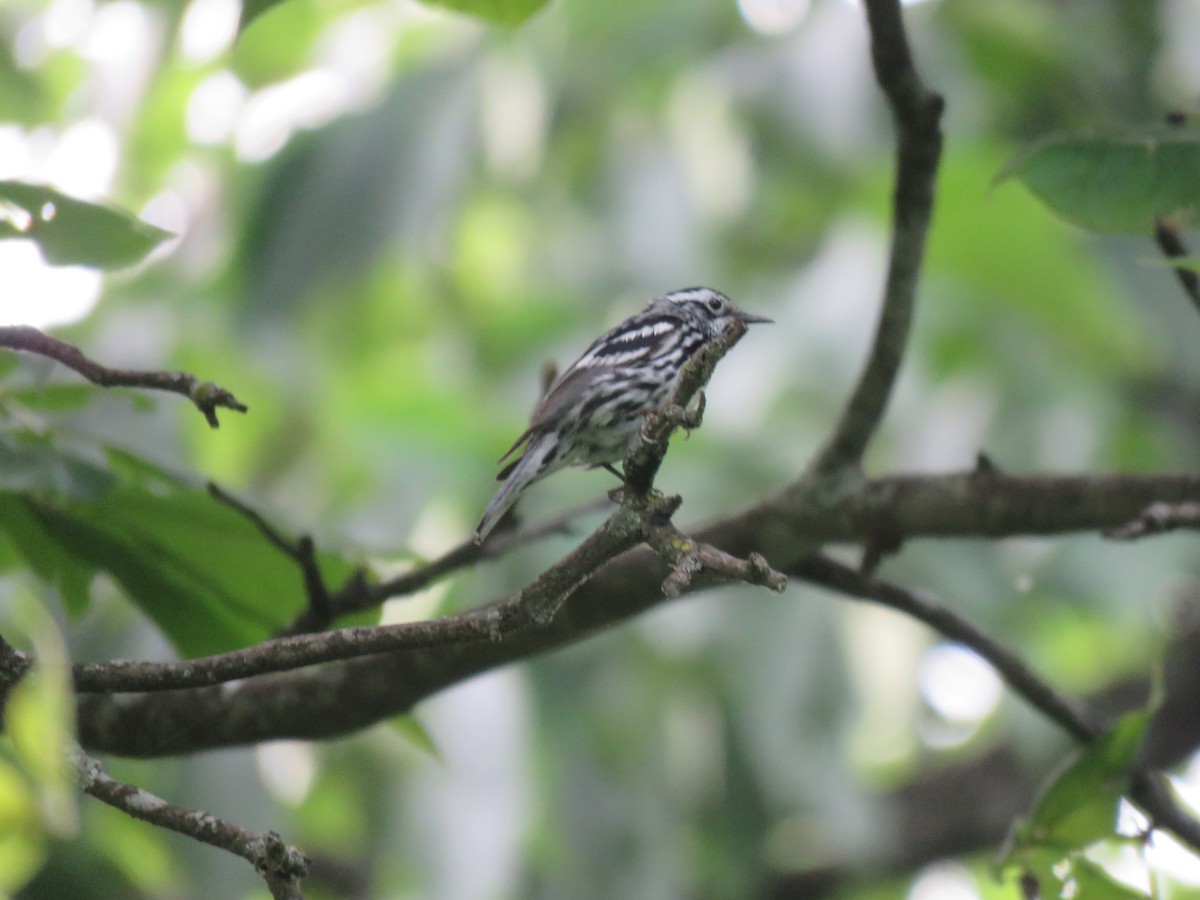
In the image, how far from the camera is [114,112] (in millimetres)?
6918

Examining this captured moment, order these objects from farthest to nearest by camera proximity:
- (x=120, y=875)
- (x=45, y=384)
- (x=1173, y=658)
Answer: (x=1173, y=658) < (x=120, y=875) < (x=45, y=384)

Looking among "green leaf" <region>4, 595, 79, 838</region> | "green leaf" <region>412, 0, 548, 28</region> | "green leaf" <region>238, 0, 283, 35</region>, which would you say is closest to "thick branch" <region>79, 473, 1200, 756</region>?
"green leaf" <region>412, 0, 548, 28</region>

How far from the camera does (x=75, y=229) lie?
2.42m

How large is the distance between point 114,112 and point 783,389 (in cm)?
400

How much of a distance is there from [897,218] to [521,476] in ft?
3.65

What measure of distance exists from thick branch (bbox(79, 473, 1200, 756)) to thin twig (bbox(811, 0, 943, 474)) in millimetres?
147

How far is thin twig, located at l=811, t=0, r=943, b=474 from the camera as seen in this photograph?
2865 mm

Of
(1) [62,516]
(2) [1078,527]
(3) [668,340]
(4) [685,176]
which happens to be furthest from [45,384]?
(4) [685,176]

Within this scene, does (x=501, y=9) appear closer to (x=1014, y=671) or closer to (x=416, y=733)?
(x=416, y=733)

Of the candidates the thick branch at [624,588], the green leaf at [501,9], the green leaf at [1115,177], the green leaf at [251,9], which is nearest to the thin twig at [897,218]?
the thick branch at [624,588]

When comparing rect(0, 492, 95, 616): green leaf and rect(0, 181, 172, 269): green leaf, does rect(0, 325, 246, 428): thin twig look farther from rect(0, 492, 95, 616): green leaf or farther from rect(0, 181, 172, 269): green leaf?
rect(0, 492, 95, 616): green leaf

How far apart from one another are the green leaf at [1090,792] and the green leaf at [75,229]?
234cm

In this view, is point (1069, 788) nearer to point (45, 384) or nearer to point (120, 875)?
point (45, 384)

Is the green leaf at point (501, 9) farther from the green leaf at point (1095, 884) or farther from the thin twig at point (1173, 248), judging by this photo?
the green leaf at point (1095, 884)
